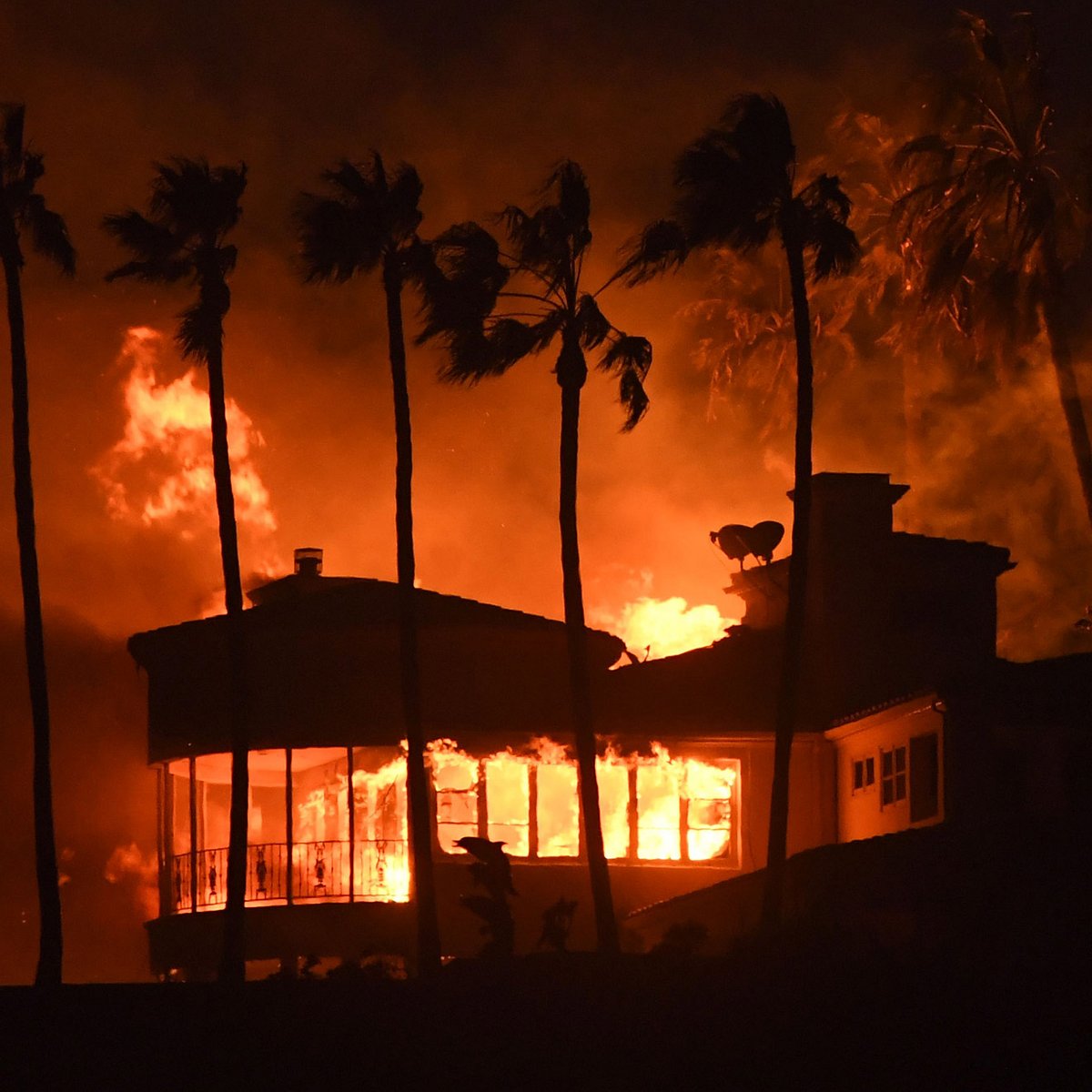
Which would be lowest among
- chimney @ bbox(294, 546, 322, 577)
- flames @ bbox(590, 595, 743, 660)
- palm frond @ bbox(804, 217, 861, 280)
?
flames @ bbox(590, 595, 743, 660)

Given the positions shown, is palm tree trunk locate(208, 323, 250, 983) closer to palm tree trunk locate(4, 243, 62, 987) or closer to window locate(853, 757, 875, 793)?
palm tree trunk locate(4, 243, 62, 987)

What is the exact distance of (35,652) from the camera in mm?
30141

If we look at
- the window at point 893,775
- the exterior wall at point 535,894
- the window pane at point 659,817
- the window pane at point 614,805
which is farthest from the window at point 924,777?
the window pane at point 614,805

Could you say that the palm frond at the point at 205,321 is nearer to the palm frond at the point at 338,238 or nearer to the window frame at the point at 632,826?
the palm frond at the point at 338,238

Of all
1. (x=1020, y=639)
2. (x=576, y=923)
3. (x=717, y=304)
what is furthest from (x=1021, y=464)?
(x=576, y=923)

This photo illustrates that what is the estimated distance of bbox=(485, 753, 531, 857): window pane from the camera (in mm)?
37969

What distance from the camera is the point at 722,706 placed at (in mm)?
38812

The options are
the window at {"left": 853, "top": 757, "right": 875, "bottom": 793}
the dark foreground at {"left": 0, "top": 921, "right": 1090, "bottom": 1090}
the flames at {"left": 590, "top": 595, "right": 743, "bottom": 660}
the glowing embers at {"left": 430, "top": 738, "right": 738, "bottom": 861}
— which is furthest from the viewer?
the flames at {"left": 590, "top": 595, "right": 743, "bottom": 660}

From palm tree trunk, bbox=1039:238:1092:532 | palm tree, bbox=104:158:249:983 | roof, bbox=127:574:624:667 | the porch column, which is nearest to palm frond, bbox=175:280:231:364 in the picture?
palm tree, bbox=104:158:249:983

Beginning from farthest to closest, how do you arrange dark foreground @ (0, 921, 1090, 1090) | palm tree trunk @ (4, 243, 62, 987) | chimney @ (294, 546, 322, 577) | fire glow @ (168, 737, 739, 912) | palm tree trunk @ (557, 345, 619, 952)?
1. chimney @ (294, 546, 322, 577)
2. fire glow @ (168, 737, 739, 912)
3. palm tree trunk @ (557, 345, 619, 952)
4. palm tree trunk @ (4, 243, 62, 987)
5. dark foreground @ (0, 921, 1090, 1090)

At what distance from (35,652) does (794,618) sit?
1073 centimetres

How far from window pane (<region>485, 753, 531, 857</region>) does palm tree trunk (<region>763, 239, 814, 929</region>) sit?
25.1ft

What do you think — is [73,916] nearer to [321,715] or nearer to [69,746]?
[69,746]

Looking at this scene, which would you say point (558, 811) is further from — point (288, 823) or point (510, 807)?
point (288, 823)
